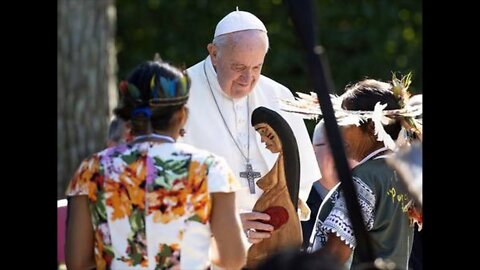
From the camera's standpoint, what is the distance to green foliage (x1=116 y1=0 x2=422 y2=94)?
1529 centimetres

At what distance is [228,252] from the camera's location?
4008mm

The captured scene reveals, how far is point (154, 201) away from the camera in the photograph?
12.9 ft

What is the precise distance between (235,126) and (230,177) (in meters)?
1.55

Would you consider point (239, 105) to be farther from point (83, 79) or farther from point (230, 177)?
point (83, 79)

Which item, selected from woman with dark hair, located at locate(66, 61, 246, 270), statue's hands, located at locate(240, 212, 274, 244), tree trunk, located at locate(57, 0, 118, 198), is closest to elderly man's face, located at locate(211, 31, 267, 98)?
statue's hands, located at locate(240, 212, 274, 244)

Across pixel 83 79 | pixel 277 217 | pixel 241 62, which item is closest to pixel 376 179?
pixel 277 217

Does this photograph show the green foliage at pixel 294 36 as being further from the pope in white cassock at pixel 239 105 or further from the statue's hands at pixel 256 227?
the statue's hands at pixel 256 227

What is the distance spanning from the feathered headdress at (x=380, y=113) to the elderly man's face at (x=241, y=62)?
23 cm

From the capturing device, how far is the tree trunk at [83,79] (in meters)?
12.0

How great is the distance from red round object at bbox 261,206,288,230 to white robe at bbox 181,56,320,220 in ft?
1.55

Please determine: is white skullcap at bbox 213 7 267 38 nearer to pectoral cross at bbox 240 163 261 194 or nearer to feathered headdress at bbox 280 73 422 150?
feathered headdress at bbox 280 73 422 150
